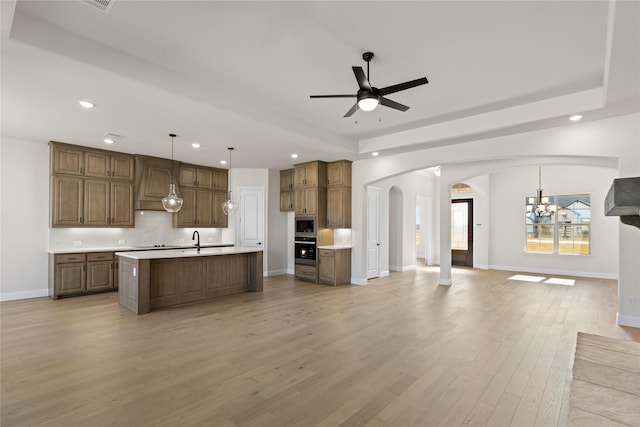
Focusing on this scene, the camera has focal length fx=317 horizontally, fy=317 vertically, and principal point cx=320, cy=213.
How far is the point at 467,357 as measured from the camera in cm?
335

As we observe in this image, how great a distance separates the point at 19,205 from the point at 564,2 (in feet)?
27.7

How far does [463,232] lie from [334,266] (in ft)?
19.7

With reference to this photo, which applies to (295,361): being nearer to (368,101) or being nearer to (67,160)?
(368,101)

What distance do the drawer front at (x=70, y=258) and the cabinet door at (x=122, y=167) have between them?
1753 millimetres

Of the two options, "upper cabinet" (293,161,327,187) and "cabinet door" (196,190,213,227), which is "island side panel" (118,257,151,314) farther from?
"upper cabinet" (293,161,327,187)

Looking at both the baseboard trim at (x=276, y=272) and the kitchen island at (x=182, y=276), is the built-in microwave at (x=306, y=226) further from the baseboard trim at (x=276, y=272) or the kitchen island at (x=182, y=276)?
the kitchen island at (x=182, y=276)

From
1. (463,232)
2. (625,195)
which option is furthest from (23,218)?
(463,232)

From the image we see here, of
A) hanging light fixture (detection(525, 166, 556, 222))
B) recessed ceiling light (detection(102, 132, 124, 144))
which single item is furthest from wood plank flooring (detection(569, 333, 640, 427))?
hanging light fixture (detection(525, 166, 556, 222))

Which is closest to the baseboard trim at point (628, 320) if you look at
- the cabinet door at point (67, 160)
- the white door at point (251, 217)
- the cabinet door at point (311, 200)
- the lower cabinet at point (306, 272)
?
the lower cabinet at point (306, 272)

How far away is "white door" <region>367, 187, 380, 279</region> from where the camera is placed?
25.8 feet

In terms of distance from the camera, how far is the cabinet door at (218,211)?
28.1 feet

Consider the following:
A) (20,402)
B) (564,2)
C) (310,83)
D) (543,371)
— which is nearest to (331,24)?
(310,83)

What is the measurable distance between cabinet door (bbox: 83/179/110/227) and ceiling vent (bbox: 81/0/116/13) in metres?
5.00

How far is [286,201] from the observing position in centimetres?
873
